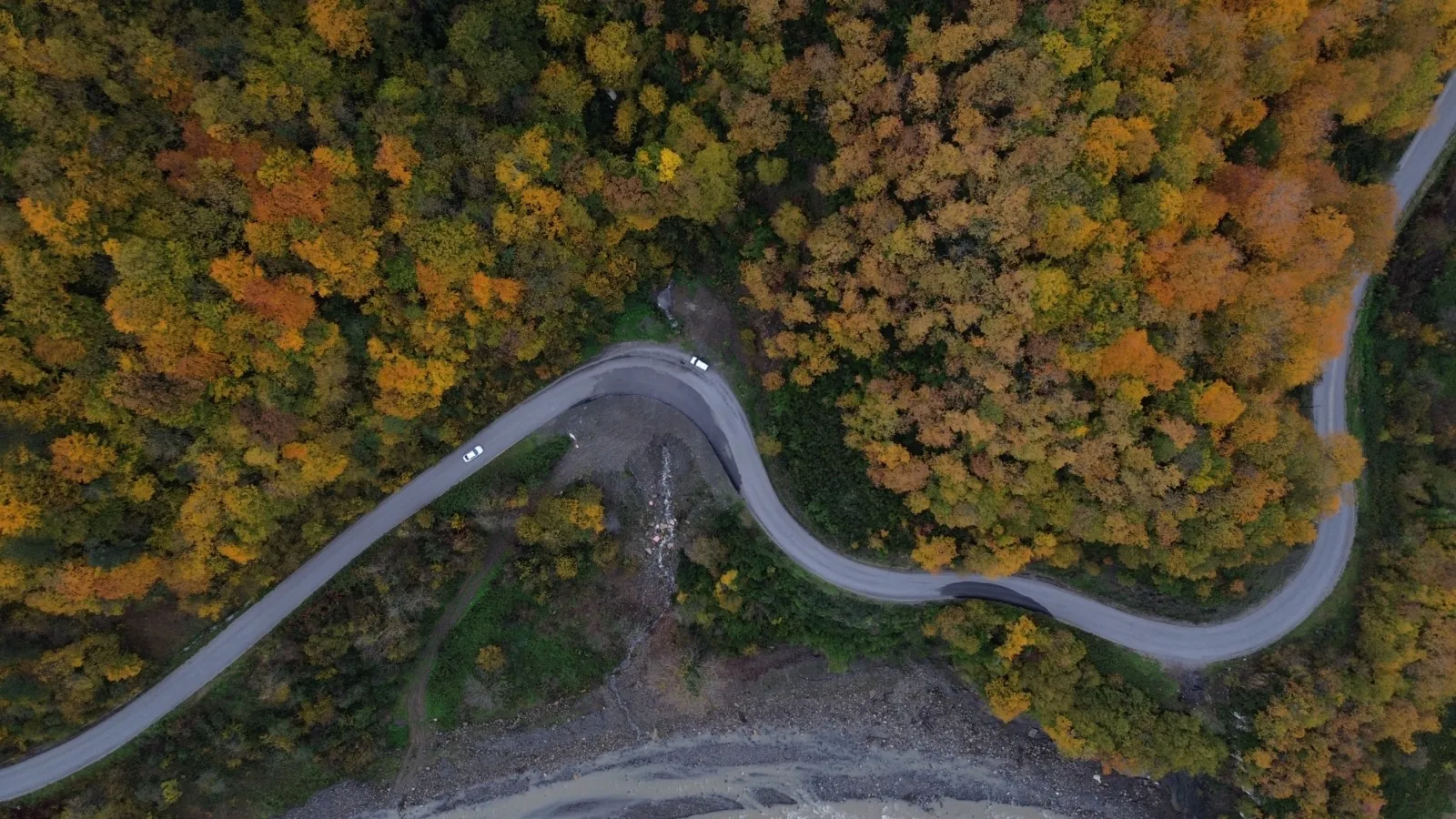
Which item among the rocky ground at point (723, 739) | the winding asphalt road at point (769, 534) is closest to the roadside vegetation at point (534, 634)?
the rocky ground at point (723, 739)

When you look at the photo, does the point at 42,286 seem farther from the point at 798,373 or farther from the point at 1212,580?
the point at 1212,580

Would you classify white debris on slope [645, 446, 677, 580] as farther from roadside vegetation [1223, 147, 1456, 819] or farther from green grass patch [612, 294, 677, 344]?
roadside vegetation [1223, 147, 1456, 819]

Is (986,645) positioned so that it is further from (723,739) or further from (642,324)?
(642,324)

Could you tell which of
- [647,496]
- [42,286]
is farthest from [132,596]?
[647,496]

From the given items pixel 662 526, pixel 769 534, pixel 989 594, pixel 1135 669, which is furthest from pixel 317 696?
pixel 1135 669

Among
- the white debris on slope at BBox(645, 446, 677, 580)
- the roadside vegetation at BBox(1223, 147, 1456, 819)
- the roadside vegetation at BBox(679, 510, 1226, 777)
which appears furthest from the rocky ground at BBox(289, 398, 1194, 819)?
the roadside vegetation at BBox(1223, 147, 1456, 819)

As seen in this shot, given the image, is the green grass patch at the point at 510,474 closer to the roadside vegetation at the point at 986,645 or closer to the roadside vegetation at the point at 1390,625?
the roadside vegetation at the point at 986,645
